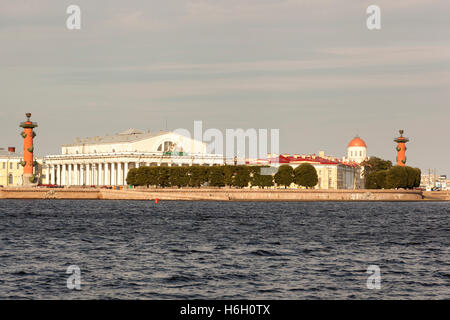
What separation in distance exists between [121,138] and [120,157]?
527 inches

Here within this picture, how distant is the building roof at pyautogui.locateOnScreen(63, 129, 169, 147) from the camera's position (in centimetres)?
14430

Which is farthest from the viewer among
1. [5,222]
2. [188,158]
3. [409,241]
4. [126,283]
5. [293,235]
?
[188,158]

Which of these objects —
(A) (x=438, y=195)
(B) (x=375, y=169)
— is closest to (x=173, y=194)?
(A) (x=438, y=195)

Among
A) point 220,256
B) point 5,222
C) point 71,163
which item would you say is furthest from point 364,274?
point 71,163

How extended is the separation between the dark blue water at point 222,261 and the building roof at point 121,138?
95658mm

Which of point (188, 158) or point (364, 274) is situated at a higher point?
point (188, 158)

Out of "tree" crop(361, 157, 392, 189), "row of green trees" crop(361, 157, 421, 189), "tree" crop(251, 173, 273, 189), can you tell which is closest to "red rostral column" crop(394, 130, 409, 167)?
"tree" crop(361, 157, 392, 189)

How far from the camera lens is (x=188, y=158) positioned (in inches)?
5492

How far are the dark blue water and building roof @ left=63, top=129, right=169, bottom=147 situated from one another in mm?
95658

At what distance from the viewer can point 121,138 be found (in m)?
149

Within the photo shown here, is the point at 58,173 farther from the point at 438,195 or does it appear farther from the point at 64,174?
the point at 438,195

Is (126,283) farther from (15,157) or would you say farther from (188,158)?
(15,157)

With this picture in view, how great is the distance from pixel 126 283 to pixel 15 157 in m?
133
